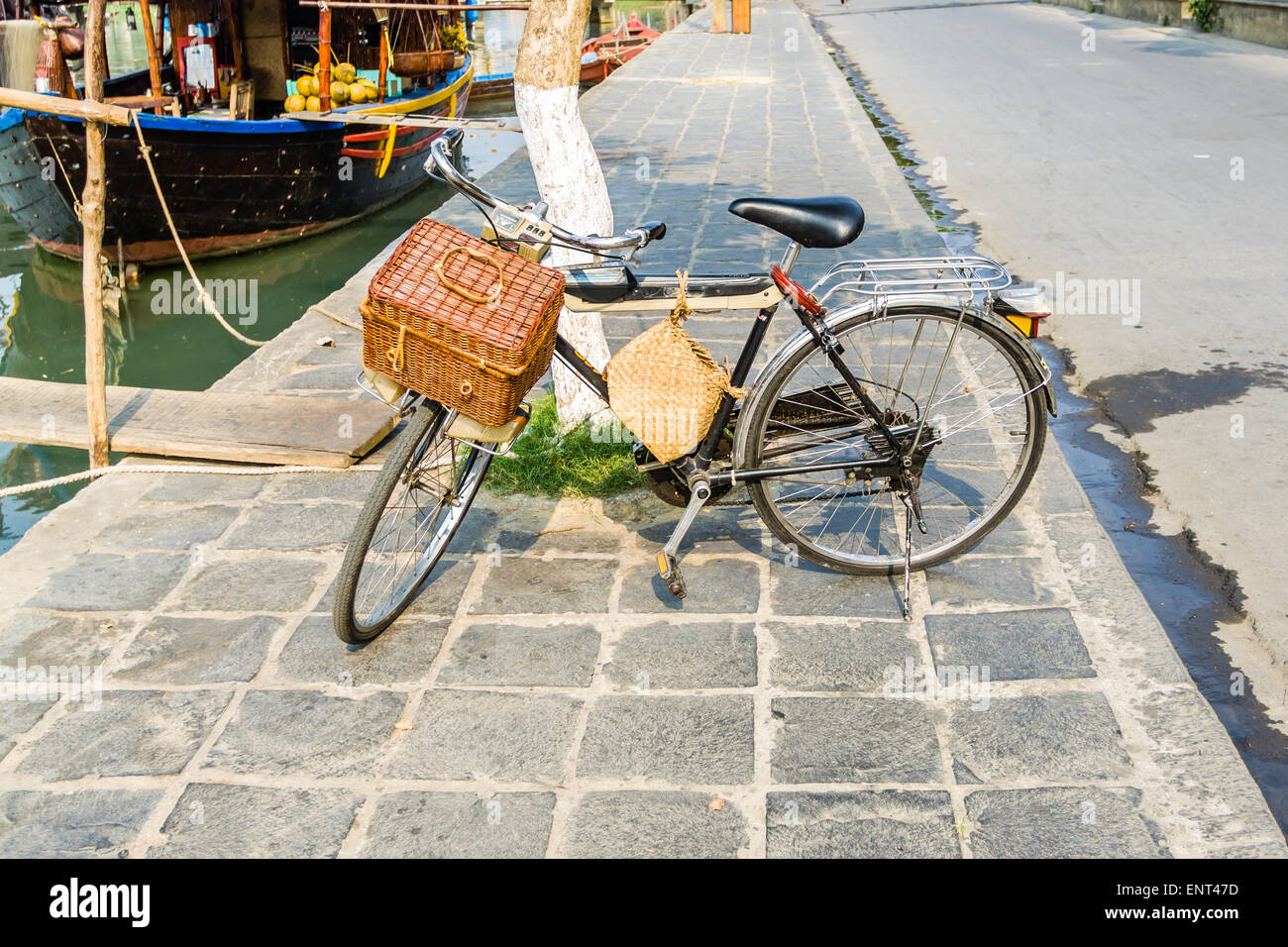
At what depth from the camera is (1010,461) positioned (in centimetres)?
454

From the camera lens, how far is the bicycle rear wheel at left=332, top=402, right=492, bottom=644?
321 cm

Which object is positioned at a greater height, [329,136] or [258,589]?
[329,136]

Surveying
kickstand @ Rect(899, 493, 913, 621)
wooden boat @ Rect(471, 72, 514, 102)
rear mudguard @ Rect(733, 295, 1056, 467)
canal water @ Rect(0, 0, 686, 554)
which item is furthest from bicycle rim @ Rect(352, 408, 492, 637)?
wooden boat @ Rect(471, 72, 514, 102)

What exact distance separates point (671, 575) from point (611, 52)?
80.4 feet

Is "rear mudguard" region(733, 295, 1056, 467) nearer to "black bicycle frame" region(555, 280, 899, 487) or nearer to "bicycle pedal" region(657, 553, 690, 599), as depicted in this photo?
"black bicycle frame" region(555, 280, 899, 487)

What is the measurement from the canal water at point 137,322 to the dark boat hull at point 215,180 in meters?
0.25

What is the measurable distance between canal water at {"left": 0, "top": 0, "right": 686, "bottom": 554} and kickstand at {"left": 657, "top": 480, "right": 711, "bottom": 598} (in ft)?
13.4

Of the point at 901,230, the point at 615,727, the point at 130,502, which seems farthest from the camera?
the point at 901,230

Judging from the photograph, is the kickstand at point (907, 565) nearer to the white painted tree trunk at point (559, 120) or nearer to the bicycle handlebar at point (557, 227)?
the bicycle handlebar at point (557, 227)
